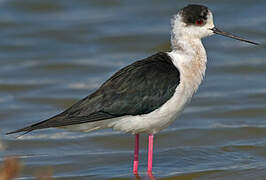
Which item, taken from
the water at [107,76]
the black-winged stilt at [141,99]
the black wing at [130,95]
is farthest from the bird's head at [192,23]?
the water at [107,76]

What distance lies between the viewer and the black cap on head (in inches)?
287

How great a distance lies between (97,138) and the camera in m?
8.56

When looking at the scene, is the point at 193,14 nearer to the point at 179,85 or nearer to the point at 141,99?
the point at 179,85

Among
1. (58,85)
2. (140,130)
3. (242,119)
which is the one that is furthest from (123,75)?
(58,85)

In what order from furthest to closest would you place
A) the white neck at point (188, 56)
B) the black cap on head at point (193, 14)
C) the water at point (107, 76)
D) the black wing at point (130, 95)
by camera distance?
1. the water at point (107, 76)
2. the black cap on head at point (193, 14)
3. the white neck at point (188, 56)
4. the black wing at point (130, 95)

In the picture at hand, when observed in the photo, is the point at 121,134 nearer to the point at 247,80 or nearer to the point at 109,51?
the point at 247,80

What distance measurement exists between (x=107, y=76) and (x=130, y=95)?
12.1ft

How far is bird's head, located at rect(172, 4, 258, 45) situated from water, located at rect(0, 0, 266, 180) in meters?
1.35

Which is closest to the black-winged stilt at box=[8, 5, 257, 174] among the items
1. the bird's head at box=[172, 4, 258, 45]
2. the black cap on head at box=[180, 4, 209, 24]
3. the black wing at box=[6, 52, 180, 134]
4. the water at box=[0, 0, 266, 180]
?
the black wing at box=[6, 52, 180, 134]

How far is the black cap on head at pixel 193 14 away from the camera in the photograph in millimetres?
7285

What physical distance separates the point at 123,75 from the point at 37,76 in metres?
3.97

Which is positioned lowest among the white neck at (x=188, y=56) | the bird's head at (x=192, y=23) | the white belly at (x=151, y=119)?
the white belly at (x=151, y=119)

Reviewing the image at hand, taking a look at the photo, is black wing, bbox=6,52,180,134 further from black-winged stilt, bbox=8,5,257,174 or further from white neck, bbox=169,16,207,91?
white neck, bbox=169,16,207,91

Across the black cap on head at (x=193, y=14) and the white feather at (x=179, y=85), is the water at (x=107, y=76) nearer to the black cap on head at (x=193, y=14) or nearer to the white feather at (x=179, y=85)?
the white feather at (x=179, y=85)
